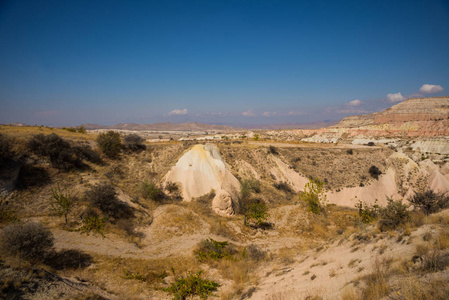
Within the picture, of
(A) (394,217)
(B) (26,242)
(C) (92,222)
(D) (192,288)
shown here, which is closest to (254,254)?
(D) (192,288)

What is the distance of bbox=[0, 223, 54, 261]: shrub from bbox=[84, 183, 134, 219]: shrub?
5484 millimetres

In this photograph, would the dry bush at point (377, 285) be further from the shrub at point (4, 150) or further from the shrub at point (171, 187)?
the shrub at point (4, 150)

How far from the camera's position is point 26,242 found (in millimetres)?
9031

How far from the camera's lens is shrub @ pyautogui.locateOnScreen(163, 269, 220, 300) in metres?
8.85

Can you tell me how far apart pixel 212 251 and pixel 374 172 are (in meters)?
28.9

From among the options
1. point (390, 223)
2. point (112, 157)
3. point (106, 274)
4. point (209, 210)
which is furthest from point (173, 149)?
point (390, 223)

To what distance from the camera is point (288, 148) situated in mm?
34781

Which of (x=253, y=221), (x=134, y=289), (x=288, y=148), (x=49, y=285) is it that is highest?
(x=288, y=148)

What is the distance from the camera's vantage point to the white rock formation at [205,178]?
20039 mm

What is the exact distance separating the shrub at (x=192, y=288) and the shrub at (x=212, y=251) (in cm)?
256

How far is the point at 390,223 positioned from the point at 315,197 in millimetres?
11924

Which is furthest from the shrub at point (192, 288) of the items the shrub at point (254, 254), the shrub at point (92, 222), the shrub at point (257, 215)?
the shrub at point (257, 215)

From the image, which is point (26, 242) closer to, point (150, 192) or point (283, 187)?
point (150, 192)

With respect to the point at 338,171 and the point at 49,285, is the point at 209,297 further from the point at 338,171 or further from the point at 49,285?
the point at 338,171
